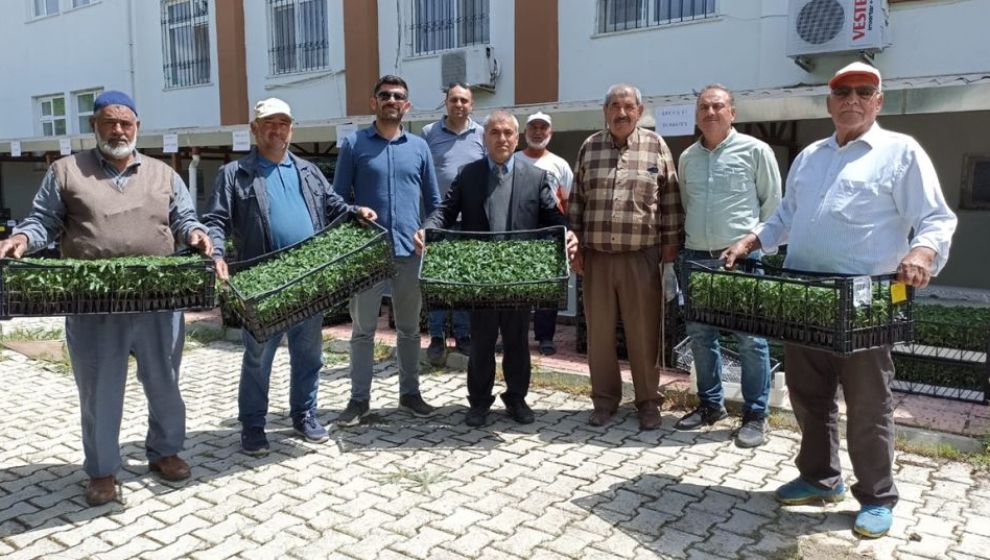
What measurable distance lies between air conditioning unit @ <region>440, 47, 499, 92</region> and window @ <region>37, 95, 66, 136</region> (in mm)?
12290

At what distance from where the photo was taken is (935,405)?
512 centimetres

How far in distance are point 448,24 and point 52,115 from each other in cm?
1267

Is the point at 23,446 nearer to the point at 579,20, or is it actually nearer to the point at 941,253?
the point at 941,253

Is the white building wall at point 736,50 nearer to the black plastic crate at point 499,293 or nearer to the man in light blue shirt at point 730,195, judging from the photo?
the man in light blue shirt at point 730,195

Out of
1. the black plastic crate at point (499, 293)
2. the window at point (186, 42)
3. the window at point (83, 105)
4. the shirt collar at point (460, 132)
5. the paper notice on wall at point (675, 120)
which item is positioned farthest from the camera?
the window at point (83, 105)

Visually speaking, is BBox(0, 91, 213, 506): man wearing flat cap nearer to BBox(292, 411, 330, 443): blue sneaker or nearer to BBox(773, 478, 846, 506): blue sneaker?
BBox(292, 411, 330, 443): blue sneaker

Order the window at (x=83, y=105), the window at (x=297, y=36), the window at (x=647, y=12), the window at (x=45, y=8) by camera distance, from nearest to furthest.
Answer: the window at (x=647, y=12), the window at (x=297, y=36), the window at (x=83, y=105), the window at (x=45, y=8)

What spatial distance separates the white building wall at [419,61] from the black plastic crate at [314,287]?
26.4 feet

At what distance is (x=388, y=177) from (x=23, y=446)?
285 cm

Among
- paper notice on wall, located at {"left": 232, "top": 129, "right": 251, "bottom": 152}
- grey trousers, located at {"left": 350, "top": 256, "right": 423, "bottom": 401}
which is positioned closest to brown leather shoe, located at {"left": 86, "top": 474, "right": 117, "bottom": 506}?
grey trousers, located at {"left": 350, "top": 256, "right": 423, "bottom": 401}

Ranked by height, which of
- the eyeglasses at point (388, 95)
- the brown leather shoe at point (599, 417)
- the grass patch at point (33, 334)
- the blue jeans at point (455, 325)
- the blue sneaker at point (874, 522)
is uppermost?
the eyeglasses at point (388, 95)

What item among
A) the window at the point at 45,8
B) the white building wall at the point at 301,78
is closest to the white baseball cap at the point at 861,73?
the white building wall at the point at 301,78

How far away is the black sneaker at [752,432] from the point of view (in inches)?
180

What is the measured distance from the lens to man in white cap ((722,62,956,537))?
3.20 m
